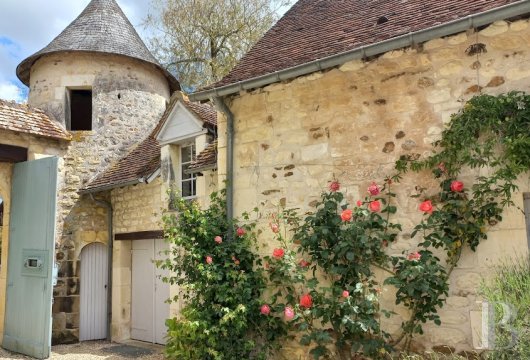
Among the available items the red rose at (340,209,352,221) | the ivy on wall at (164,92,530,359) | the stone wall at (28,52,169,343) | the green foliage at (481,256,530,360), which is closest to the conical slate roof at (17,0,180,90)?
the stone wall at (28,52,169,343)

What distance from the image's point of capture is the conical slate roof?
9211 millimetres

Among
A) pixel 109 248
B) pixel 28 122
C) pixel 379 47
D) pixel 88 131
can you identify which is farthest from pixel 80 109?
pixel 379 47

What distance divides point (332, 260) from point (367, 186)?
0.77 meters

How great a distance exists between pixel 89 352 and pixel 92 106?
4722 mm

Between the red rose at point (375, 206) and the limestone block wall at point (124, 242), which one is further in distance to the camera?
the limestone block wall at point (124, 242)

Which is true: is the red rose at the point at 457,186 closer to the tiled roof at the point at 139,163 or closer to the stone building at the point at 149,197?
the stone building at the point at 149,197

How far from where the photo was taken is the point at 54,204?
22.3 feet

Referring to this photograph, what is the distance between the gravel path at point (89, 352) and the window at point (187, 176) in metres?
2.67

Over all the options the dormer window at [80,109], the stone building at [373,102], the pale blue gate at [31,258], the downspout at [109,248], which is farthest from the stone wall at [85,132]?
the stone building at [373,102]

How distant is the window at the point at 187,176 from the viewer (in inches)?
305

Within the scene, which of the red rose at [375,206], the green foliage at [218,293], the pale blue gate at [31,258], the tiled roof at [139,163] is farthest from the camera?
the tiled roof at [139,163]

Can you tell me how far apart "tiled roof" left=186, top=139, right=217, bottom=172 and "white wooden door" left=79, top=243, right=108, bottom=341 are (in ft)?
12.3

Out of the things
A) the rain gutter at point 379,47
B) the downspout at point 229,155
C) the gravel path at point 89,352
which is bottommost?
the gravel path at point 89,352

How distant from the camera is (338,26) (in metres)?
5.11
